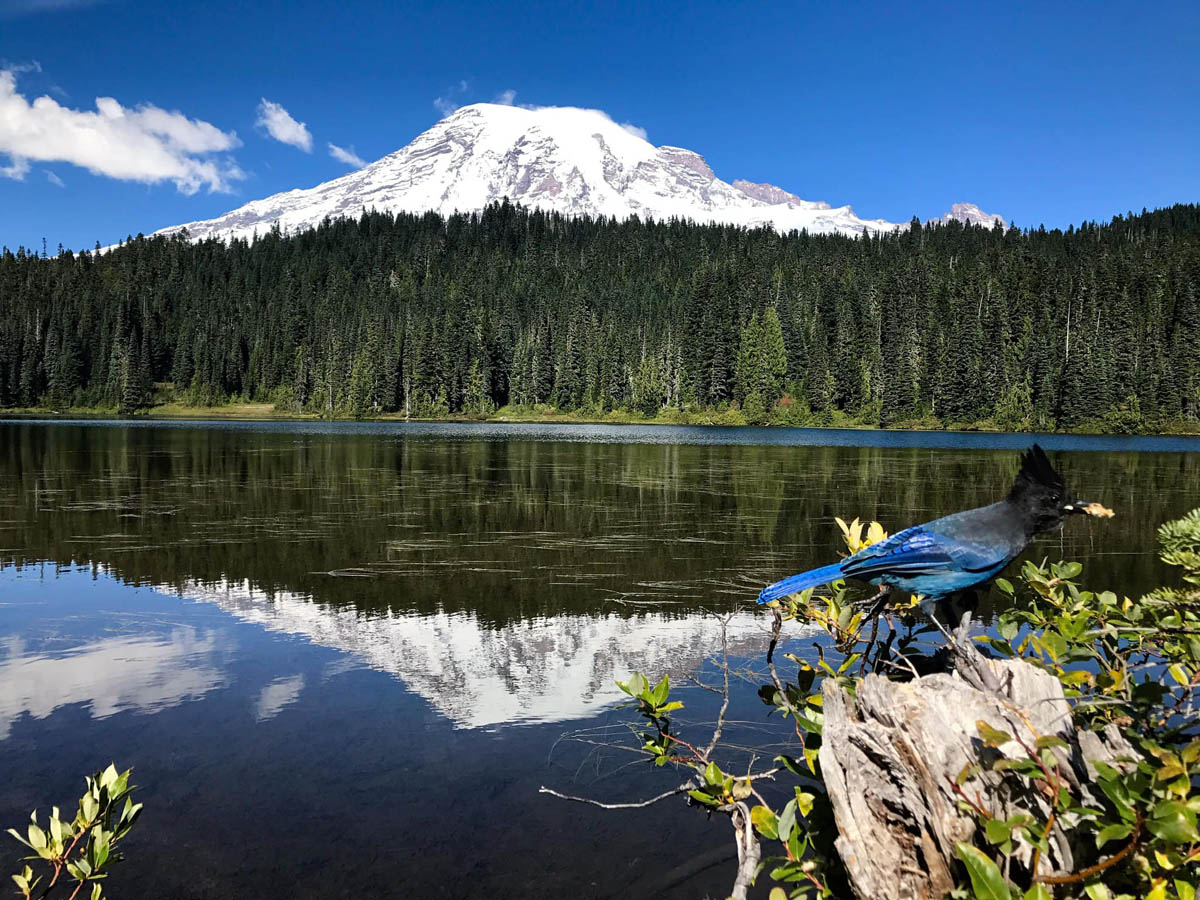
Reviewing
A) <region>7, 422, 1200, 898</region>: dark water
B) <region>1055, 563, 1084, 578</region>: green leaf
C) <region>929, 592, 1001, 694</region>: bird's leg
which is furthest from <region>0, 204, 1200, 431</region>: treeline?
<region>929, 592, 1001, 694</region>: bird's leg

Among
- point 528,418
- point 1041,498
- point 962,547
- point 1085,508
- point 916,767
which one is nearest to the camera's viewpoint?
point 916,767

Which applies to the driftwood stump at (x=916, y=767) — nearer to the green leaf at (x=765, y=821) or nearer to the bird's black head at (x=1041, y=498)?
the green leaf at (x=765, y=821)

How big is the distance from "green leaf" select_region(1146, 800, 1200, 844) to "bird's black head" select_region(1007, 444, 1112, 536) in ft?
6.64

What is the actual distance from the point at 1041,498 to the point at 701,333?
135142 mm

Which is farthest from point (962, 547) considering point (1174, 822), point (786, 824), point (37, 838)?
point (37, 838)

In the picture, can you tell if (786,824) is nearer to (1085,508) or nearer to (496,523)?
(1085,508)

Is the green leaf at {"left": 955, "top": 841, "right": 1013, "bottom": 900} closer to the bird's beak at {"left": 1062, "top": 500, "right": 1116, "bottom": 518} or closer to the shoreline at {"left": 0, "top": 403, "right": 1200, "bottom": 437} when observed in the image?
the bird's beak at {"left": 1062, "top": 500, "right": 1116, "bottom": 518}

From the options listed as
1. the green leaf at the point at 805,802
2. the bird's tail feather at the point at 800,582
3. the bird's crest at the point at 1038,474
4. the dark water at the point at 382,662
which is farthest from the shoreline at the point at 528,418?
the green leaf at the point at 805,802

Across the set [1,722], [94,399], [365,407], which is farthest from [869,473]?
[94,399]

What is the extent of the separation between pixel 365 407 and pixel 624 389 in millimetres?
47644

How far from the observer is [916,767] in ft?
10.1

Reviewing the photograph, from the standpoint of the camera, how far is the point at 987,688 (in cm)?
339

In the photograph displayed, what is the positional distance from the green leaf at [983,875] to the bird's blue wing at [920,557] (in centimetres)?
189

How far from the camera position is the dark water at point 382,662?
17.8 ft
